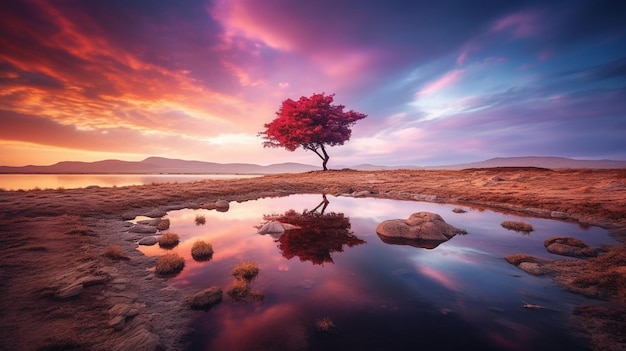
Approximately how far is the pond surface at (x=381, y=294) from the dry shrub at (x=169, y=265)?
0.35 m

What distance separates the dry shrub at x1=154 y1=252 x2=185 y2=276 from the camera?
916 cm

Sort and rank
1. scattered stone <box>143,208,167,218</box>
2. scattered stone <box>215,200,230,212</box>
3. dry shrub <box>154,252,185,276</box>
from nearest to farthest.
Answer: dry shrub <box>154,252,185,276</box>
scattered stone <box>143,208,167,218</box>
scattered stone <box>215,200,230,212</box>

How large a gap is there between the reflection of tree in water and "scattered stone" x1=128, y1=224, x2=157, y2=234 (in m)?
7.22

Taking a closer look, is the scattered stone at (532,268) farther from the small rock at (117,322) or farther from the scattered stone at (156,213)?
the scattered stone at (156,213)

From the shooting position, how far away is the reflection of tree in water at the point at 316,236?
11.8 m

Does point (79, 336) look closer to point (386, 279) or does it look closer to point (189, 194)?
point (386, 279)

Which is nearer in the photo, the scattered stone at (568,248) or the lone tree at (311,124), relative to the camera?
the scattered stone at (568,248)

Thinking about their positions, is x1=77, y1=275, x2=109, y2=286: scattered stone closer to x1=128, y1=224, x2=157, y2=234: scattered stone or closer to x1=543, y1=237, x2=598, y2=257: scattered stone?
A: x1=128, y1=224, x2=157, y2=234: scattered stone

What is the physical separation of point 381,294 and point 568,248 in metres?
9.49

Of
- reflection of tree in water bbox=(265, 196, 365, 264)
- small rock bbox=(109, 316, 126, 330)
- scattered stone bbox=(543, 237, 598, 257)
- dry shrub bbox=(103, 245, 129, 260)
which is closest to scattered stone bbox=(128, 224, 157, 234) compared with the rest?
dry shrub bbox=(103, 245, 129, 260)

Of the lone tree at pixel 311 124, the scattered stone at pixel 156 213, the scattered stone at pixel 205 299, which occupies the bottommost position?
the scattered stone at pixel 205 299

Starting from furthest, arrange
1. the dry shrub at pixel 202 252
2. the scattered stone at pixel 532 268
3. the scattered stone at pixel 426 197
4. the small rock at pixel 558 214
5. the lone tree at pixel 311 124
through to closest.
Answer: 1. the lone tree at pixel 311 124
2. the scattered stone at pixel 426 197
3. the small rock at pixel 558 214
4. the dry shrub at pixel 202 252
5. the scattered stone at pixel 532 268

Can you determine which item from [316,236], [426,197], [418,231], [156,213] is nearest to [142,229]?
[156,213]

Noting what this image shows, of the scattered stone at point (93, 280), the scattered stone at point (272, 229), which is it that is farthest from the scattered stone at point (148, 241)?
the scattered stone at point (272, 229)
